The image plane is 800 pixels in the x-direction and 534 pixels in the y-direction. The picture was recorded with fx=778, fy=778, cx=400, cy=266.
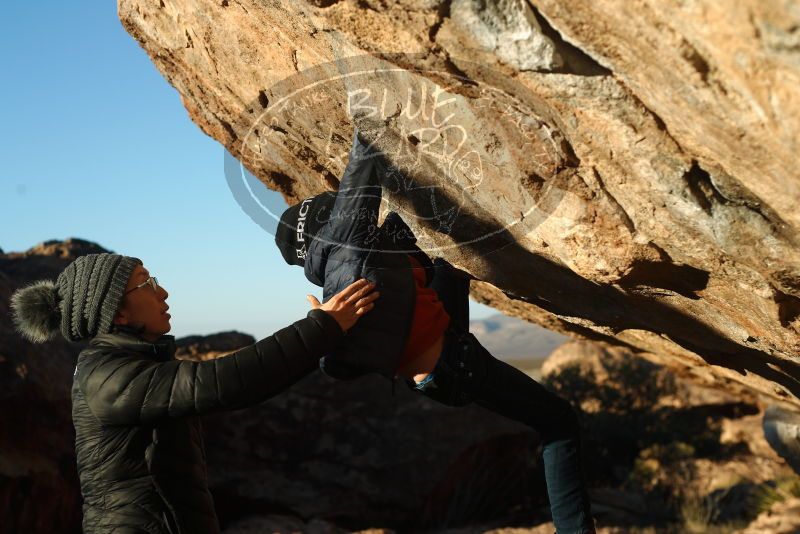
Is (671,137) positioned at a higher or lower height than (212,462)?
higher

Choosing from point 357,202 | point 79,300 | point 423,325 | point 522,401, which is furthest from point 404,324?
point 79,300

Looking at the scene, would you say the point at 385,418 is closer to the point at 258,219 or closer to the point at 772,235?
the point at 258,219

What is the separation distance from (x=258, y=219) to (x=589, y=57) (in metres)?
1.93

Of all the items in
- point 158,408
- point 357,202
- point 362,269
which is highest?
point 357,202

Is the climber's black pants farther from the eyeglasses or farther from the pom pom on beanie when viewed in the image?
the pom pom on beanie

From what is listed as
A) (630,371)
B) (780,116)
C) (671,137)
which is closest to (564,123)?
(671,137)

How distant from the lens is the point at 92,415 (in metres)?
3.17

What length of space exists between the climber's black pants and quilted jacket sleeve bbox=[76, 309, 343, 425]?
911 mm

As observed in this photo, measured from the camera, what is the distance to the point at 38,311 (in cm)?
331

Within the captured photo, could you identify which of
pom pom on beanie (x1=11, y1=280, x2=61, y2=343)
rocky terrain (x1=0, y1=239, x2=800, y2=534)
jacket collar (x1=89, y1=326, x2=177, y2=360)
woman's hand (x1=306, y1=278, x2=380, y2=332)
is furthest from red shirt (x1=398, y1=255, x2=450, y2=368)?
rocky terrain (x1=0, y1=239, x2=800, y2=534)

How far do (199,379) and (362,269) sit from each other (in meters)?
0.90

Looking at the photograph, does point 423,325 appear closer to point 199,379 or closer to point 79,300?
point 199,379

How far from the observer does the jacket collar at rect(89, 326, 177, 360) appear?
10.4 feet

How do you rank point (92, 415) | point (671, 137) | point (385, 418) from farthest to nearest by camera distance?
point (385, 418), point (92, 415), point (671, 137)
